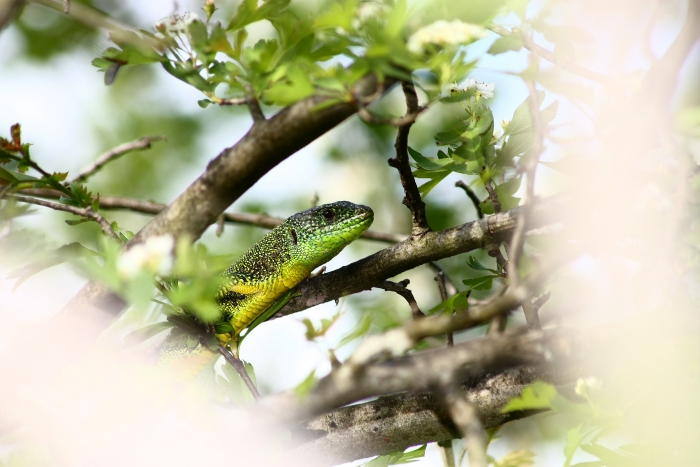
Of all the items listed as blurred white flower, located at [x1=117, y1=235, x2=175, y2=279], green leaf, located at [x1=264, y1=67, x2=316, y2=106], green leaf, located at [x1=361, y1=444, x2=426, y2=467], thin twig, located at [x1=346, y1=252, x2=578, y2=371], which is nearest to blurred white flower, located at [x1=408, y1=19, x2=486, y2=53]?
green leaf, located at [x1=264, y1=67, x2=316, y2=106]

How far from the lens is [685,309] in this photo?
212 cm

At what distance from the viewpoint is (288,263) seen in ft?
17.3

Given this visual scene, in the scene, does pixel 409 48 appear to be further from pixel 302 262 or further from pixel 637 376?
pixel 302 262

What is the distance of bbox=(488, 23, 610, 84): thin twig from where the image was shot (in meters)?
2.39

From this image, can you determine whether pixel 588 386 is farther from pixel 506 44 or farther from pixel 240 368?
pixel 240 368

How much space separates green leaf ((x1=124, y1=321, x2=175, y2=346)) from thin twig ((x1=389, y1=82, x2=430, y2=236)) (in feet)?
4.18

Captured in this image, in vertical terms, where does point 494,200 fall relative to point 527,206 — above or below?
above

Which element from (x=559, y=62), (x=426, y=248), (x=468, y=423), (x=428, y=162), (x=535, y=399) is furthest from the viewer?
(x=426, y=248)

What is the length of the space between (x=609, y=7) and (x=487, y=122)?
0.80 meters

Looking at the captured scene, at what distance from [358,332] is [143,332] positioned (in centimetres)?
109

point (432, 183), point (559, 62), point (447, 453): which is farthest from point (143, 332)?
point (559, 62)

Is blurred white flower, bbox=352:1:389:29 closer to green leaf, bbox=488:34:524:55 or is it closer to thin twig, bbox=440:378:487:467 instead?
green leaf, bbox=488:34:524:55

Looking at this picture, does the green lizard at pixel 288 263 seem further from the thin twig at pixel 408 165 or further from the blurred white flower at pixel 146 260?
the blurred white flower at pixel 146 260

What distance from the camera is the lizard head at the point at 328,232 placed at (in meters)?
5.26
